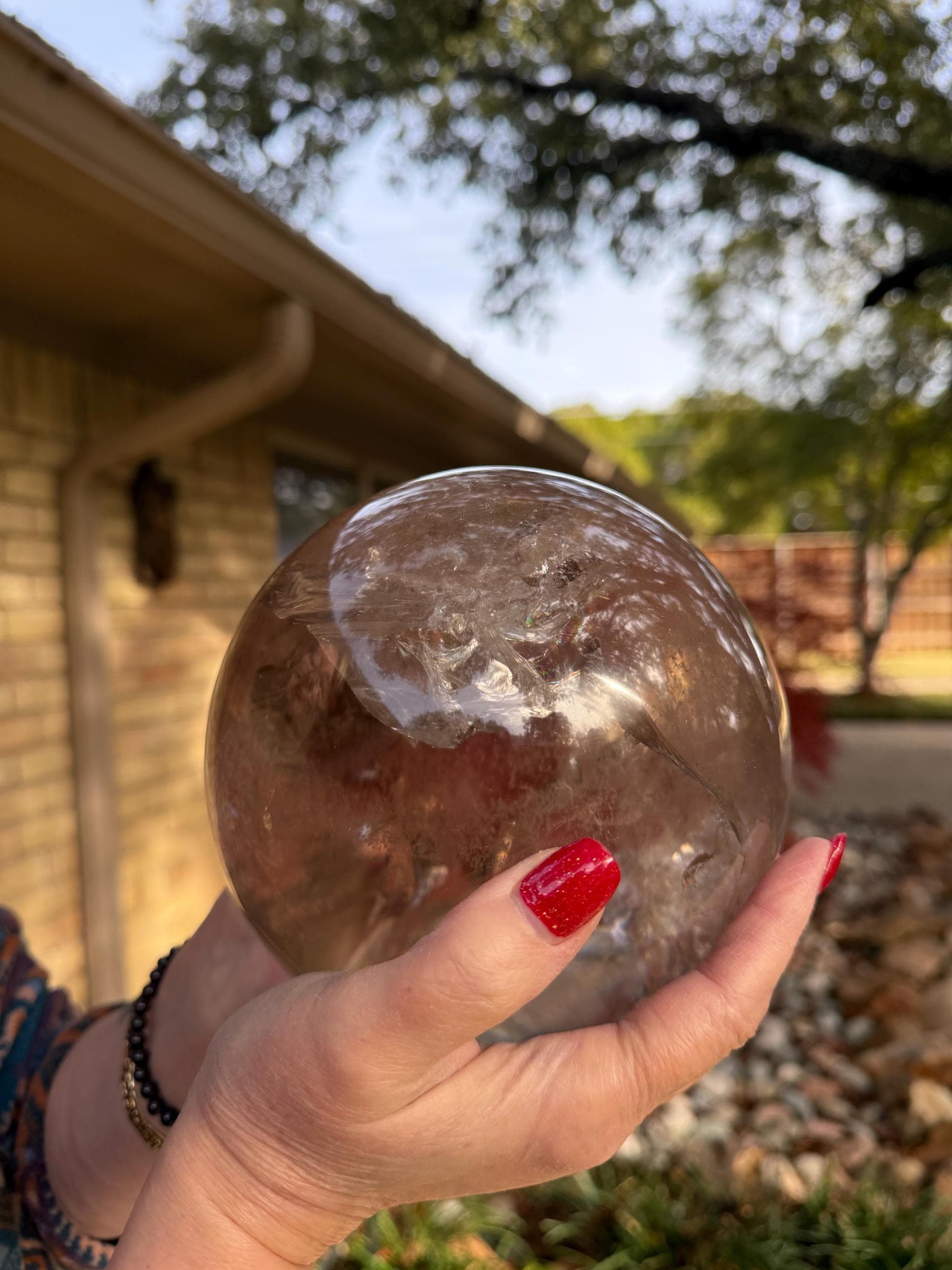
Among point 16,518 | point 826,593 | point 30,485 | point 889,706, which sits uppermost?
point 30,485

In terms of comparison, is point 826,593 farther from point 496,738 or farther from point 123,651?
point 496,738

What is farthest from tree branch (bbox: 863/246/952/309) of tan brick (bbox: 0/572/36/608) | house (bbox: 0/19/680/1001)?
tan brick (bbox: 0/572/36/608)

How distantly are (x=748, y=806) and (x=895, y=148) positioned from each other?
27.4ft

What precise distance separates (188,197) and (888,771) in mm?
10373

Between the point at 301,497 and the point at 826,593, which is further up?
the point at 301,497

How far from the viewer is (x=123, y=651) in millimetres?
4461

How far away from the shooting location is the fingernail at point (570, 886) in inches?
34.3

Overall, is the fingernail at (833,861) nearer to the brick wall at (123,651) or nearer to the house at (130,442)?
the house at (130,442)

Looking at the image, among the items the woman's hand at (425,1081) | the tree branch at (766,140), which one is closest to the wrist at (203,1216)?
the woman's hand at (425,1081)

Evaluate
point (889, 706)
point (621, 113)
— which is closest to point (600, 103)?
point (621, 113)

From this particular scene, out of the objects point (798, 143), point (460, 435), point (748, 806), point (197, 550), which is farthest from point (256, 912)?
point (798, 143)

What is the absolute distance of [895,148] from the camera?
7801 millimetres

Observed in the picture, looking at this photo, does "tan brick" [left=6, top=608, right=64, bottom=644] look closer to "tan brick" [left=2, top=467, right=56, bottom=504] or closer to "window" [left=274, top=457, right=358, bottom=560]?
"tan brick" [left=2, top=467, right=56, bottom=504]

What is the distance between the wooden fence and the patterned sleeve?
7.37 metres
